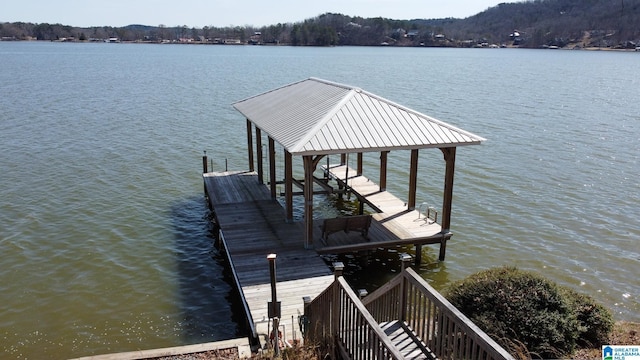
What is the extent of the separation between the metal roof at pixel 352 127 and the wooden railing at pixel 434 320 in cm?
451

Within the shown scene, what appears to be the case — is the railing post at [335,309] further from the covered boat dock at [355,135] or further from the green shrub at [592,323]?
the covered boat dock at [355,135]

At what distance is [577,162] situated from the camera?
24047 millimetres

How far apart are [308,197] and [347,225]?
4.38ft

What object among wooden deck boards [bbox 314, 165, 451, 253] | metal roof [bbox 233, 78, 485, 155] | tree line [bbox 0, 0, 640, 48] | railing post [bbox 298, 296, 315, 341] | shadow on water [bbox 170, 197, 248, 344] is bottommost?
shadow on water [bbox 170, 197, 248, 344]

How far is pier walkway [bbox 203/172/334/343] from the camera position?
10.1m

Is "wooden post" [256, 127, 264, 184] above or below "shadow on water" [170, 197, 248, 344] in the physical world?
above

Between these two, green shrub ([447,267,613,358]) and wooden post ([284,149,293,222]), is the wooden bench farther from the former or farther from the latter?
green shrub ([447,267,613,358])

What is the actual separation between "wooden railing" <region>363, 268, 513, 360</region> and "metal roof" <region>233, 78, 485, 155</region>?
14.8 feet

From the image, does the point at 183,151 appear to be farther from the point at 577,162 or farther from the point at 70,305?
the point at 577,162

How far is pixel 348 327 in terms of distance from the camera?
7.12 m

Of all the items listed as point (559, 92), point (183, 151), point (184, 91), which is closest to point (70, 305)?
point (183, 151)

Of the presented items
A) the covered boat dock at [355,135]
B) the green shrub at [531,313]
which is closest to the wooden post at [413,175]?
the covered boat dock at [355,135]

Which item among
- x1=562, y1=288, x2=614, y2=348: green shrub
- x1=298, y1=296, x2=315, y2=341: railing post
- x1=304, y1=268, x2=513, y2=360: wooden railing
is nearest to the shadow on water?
x1=298, y1=296, x2=315, y2=341: railing post

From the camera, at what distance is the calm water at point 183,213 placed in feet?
38.9
